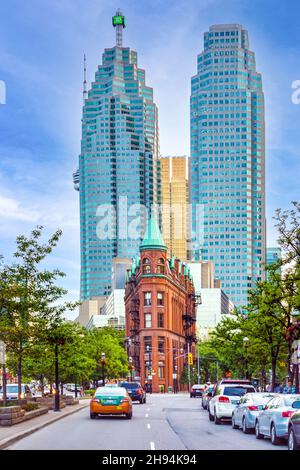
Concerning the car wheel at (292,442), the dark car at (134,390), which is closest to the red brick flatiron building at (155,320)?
the dark car at (134,390)

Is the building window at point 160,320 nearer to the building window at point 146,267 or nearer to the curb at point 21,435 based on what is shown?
the building window at point 146,267

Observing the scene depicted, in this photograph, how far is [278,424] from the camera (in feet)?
79.8

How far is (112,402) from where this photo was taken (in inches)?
1497

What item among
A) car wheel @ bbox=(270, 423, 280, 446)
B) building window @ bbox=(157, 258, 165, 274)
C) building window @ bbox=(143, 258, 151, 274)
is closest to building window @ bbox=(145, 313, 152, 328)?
building window @ bbox=(143, 258, 151, 274)

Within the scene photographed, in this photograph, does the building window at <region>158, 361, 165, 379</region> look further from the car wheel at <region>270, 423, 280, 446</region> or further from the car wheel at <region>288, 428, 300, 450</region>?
the car wheel at <region>288, 428, 300, 450</region>

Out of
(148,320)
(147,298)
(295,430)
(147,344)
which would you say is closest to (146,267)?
(147,298)

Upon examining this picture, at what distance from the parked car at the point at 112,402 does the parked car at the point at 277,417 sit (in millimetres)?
11919

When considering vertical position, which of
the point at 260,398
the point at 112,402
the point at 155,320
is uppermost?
the point at 155,320

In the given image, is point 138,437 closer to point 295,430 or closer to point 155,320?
point 295,430

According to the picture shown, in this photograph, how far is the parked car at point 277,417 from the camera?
23.9 m

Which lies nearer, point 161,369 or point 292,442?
point 292,442

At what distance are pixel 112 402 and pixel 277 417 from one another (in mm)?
14733
